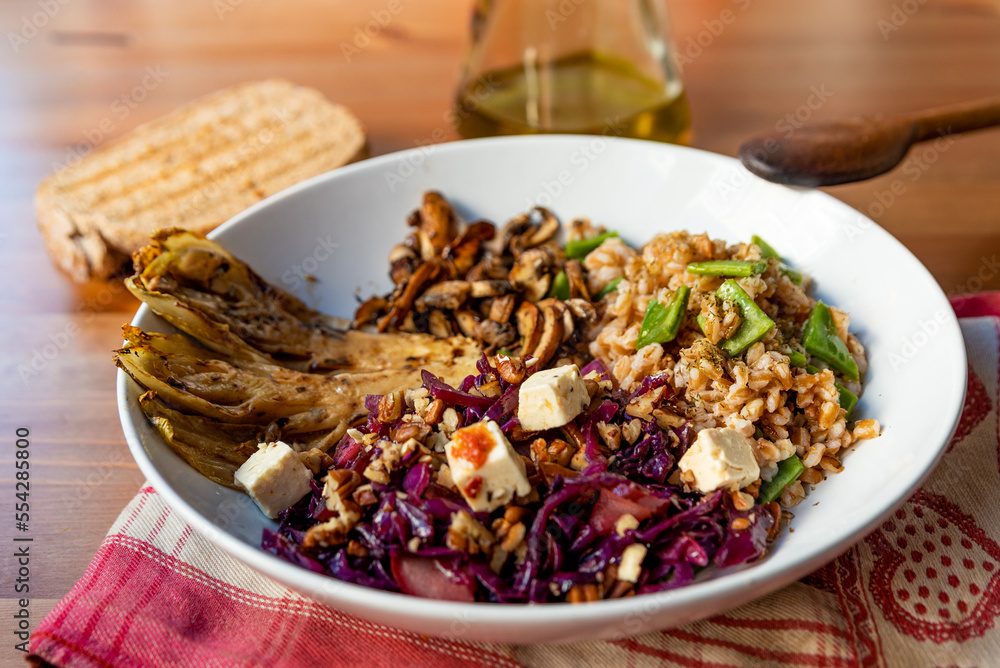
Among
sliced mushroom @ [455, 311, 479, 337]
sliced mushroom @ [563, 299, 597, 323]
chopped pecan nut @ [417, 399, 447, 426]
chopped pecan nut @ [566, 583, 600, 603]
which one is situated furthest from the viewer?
sliced mushroom @ [455, 311, 479, 337]

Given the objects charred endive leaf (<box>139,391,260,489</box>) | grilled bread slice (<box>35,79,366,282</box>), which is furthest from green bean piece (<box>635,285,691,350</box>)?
grilled bread slice (<box>35,79,366,282</box>)

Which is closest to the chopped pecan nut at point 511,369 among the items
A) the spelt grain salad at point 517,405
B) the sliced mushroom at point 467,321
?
the spelt grain salad at point 517,405

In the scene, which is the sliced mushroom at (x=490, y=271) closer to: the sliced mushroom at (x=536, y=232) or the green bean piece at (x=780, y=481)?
the sliced mushroom at (x=536, y=232)

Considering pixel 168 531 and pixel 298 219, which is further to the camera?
pixel 298 219

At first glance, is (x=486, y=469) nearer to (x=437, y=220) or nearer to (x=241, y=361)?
(x=241, y=361)

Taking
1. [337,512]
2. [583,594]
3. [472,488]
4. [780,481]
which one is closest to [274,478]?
[337,512]

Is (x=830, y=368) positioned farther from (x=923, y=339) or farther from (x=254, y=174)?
(x=254, y=174)

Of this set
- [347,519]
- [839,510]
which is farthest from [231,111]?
[839,510]

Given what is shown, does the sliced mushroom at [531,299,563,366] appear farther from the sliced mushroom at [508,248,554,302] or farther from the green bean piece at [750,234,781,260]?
the green bean piece at [750,234,781,260]
